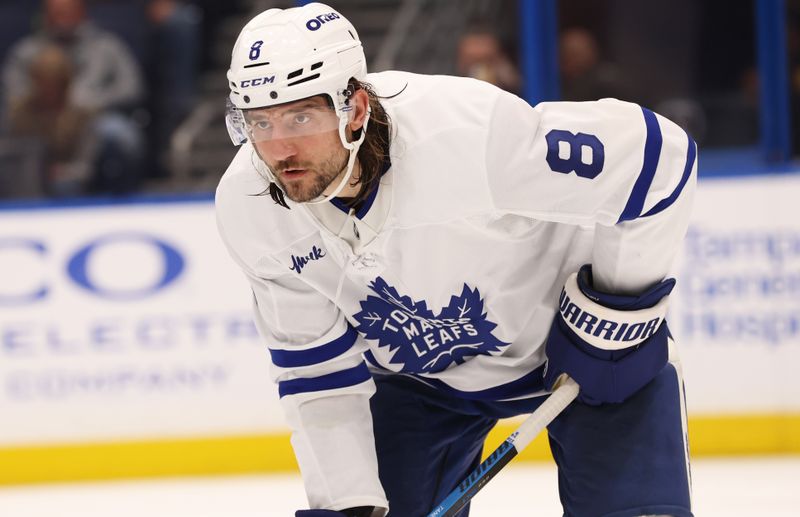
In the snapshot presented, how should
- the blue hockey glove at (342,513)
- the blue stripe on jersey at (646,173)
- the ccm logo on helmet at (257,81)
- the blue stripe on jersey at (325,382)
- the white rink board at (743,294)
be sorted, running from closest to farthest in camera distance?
the ccm logo on helmet at (257,81), the blue stripe on jersey at (646,173), the blue hockey glove at (342,513), the blue stripe on jersey at (325,382), the white rink board at (743,294)

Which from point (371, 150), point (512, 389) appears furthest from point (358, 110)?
point (512, 389)

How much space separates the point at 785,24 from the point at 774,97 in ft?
0.81

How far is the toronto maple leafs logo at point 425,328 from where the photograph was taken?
2107 mm

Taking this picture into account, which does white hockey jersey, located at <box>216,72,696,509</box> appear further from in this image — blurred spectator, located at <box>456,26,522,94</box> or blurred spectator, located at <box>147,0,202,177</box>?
blurred spectator, located at <box>147,0,202,177</box>

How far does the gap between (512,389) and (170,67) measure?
116 inches

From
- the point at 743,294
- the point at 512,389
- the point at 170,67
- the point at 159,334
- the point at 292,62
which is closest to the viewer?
the point at 292,62

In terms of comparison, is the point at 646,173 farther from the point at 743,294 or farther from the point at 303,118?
the point at 743,294

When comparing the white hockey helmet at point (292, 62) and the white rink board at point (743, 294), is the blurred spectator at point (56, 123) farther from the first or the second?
the white hockey helmet at point (292, 62)

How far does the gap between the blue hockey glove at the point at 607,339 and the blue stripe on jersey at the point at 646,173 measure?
16 centimetres

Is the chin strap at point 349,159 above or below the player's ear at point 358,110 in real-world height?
below

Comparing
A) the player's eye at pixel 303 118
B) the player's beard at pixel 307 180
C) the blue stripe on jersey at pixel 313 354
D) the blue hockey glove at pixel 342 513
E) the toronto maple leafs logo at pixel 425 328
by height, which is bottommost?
the blue hockey glove at pixel 342 513

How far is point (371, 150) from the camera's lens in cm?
194

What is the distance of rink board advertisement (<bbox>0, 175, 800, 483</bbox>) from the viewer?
3.95 metres

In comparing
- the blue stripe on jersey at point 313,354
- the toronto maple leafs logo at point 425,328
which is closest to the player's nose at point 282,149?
the toronto maple leafs logo at point 425,328
